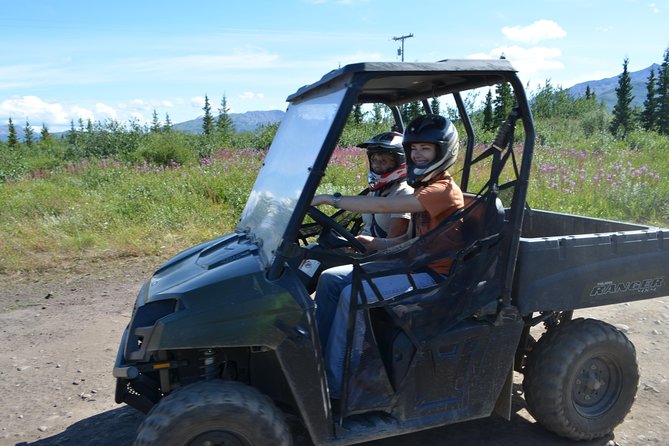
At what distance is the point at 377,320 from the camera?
3.16 meters

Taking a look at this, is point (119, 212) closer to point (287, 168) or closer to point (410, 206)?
point (287, 168)

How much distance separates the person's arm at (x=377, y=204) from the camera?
3.04m

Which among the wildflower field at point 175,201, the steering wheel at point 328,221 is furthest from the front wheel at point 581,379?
the wildflower field at point 175,201

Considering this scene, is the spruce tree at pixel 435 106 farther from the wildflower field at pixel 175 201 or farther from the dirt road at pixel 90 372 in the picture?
the wildflower field at pixel 175 201

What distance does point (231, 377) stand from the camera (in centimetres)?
307

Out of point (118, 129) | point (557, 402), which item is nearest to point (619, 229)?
point (557, 402)

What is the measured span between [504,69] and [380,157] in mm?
1308

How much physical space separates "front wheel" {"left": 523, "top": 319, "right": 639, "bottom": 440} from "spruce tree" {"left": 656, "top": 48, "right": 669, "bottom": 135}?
4506 centimetres

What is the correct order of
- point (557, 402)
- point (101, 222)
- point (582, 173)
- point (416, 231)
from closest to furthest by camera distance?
point (557, 402), point (416, 231), point (101, 222), point (582, 173)

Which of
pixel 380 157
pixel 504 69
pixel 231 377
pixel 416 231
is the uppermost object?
pixel 504 69

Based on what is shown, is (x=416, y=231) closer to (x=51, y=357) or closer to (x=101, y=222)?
(x=51, y=357)

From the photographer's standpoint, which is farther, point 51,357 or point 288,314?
point 51,357

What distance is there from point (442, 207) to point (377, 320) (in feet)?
2.31

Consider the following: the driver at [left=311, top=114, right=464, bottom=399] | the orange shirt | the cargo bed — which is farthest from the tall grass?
the cargo bed
